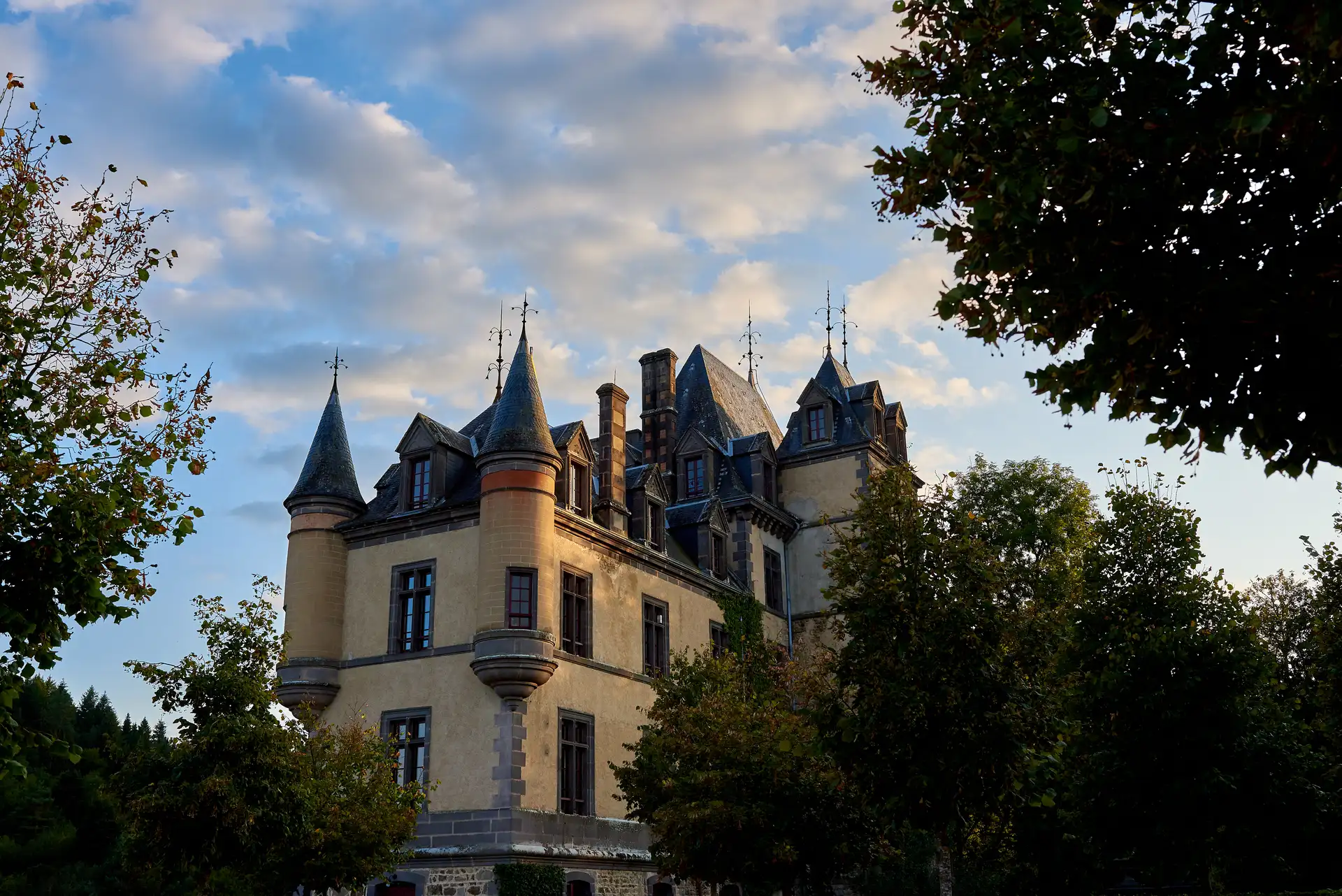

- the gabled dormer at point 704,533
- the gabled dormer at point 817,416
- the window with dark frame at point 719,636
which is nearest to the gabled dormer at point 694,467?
the gabled dormer at point 704,533

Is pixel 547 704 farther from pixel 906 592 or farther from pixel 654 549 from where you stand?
pixel 906 592

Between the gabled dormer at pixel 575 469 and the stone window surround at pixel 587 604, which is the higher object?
the gabled dormer at pixel 575 469

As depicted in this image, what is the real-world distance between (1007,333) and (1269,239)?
204 cm

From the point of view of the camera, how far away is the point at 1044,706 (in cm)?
2011

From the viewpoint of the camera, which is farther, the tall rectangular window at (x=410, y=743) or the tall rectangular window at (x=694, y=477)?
the tall rectangular window at (x=694, y=477)

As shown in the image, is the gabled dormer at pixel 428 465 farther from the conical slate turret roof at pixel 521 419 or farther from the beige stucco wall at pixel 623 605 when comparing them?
the beige stucco wall at pixel 623 605

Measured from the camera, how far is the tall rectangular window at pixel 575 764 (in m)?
32.1

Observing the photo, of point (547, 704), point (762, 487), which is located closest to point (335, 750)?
point (547, 704)

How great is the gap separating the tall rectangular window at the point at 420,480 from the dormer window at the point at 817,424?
1661 cm

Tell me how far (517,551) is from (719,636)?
1120 cm

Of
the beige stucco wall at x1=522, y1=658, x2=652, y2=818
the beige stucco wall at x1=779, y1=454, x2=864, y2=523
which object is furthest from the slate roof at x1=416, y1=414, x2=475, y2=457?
the beige stucco wall at x1=779, y1=454, x2=864, y2=523

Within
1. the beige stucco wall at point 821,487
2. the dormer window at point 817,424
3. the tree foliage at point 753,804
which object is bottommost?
the tree foliage at point 753,804

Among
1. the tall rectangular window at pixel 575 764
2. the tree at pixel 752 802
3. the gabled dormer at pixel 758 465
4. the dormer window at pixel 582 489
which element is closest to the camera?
the tree at pixel 752 802

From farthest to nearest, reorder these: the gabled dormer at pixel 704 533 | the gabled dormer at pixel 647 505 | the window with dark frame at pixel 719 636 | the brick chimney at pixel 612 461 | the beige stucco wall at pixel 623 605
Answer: the gabled dormer at pixel 704 533 → the window with dark frame at pixel 719 636 → the gabled dormer at pixel 647 505 → the brick chimney at pixel 612 461 → the beige stucco wall at pixel 623 605
